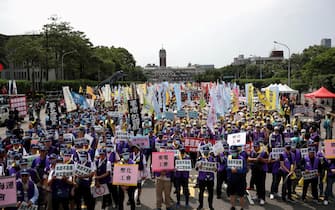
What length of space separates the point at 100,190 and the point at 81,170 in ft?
2.52

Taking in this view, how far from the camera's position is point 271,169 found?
30.8 feet

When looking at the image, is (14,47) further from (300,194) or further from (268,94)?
(300,194)

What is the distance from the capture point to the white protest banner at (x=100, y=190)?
308 inches

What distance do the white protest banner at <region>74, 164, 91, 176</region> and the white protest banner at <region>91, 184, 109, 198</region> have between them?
1.93ft

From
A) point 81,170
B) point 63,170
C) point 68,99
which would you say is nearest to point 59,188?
point 63,170

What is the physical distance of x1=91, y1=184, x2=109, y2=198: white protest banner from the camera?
781 centimetres

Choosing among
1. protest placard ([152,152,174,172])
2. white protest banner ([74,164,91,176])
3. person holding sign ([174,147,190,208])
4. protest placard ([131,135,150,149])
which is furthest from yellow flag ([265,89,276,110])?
white protest banner ([74,164,91,176])

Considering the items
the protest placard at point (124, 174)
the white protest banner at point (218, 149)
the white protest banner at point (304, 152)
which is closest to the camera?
the protest placard at point (124, 174)

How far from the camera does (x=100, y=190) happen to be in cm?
785

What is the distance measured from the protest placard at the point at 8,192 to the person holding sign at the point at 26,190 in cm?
23

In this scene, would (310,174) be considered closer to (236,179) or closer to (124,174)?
(236,179)

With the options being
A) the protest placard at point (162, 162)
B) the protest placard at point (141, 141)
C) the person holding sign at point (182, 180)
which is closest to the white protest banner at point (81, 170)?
the protest placard at point (162, 162)

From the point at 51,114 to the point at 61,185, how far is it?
9257mm

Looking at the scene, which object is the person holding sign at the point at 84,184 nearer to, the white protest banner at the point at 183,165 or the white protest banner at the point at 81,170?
the white protest banner at the point at 81,170
